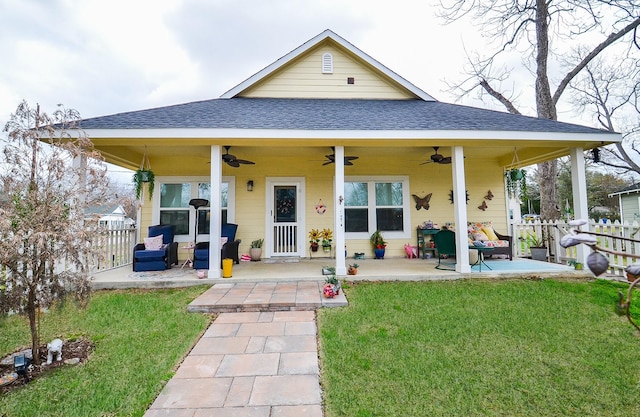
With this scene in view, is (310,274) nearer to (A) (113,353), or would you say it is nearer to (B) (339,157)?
(B) (339,157)

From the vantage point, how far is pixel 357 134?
16.4ft

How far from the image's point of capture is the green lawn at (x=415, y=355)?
1885 mm

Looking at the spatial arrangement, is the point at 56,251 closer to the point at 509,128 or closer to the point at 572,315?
the point at 572,315

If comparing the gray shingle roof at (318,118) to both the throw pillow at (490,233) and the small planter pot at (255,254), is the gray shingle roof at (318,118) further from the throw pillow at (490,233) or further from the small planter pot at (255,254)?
the small planter pot at (255,254)

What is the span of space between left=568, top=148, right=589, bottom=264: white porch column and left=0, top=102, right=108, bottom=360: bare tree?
7.55m

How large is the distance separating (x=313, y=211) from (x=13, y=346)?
5.50 meters

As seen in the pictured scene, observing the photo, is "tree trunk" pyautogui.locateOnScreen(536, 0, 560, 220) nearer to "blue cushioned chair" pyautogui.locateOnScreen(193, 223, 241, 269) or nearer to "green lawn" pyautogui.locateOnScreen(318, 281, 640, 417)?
"green lawn" pyautogui.locateOnScreen(318, 281, 640, 417)

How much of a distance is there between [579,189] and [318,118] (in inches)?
208

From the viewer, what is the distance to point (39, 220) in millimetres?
2408

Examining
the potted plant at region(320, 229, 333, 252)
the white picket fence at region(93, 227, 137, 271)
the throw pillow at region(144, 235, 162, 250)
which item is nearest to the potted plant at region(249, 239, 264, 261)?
the potted plant at region(320, 229, 333, 252)

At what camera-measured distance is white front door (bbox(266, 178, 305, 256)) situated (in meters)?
7.22

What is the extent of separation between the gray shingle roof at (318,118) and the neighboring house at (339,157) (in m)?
0.03

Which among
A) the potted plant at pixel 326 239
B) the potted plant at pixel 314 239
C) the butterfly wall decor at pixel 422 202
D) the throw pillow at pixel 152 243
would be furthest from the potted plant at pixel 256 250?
the butterfly wall decor at pixel 422 202

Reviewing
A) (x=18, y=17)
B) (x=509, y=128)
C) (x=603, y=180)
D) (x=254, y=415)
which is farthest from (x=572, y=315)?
(x=603, y=180)
